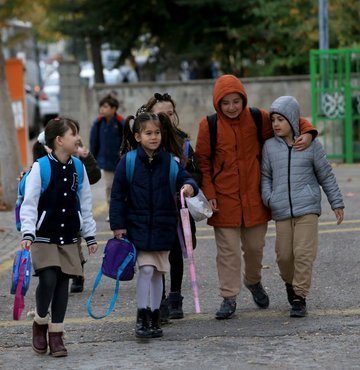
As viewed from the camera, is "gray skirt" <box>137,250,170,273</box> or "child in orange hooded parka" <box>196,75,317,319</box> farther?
"child in orange hooded parka" <box>196,75,317,319</box>

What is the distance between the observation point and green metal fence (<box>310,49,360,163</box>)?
734 inches

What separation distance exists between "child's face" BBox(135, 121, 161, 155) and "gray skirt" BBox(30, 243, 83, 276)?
2.64ft

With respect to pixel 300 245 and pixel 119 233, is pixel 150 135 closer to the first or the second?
pixel 119 233

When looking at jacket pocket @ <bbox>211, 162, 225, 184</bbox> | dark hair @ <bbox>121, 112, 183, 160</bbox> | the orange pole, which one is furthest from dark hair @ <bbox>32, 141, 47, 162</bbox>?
the orange pole

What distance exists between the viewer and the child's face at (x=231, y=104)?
7.66 m

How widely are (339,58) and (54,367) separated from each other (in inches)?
497

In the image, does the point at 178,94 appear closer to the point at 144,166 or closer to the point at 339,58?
the point at 339,58

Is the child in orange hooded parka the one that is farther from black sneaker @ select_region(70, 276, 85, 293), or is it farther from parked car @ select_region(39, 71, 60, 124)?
parked car @ select_region(39, 71, 60, 124)

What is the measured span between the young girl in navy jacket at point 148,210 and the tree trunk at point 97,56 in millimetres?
21432

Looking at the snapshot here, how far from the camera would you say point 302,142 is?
7.69m

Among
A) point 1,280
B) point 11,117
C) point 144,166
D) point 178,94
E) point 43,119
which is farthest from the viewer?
point 43,119

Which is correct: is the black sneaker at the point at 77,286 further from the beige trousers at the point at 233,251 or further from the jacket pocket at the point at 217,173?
the jacket pocket at the point at 217,173

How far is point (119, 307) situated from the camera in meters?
8.39

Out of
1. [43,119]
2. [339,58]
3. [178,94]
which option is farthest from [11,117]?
[43,119]
